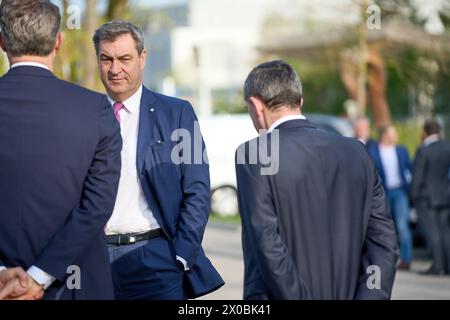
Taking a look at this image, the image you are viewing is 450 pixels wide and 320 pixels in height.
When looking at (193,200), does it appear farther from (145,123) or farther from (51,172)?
(51,172)

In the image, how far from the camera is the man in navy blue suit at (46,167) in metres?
4.47

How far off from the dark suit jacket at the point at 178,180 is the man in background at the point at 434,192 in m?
8.76

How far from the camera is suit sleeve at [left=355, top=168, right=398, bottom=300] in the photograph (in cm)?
497

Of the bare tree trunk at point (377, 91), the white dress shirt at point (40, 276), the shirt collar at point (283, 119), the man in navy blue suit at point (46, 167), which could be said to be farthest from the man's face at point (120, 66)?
the bare tree trunk at point (377, 91)

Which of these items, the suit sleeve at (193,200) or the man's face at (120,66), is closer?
the suit sleeve at (193,200)

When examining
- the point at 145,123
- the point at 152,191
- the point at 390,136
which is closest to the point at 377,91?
the point at 390,136

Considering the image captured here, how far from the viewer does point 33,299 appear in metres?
4.48

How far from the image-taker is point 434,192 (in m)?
14.6

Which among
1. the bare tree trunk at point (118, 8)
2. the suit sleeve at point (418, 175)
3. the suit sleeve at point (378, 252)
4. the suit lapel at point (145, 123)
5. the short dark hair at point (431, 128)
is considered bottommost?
the suit sleeve at point (418, 175)

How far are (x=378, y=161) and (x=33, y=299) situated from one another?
35.0 ft

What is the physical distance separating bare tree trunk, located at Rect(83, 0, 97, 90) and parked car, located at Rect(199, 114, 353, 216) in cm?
704

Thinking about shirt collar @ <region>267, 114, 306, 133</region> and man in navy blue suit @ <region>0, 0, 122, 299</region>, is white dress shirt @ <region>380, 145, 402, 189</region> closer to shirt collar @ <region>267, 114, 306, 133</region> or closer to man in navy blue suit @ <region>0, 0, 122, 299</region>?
shirt collar @ <region>267, 114, 306, 133</region>

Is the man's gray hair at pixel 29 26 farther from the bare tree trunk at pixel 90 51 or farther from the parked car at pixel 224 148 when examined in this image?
the parked car at pixel 224 148
